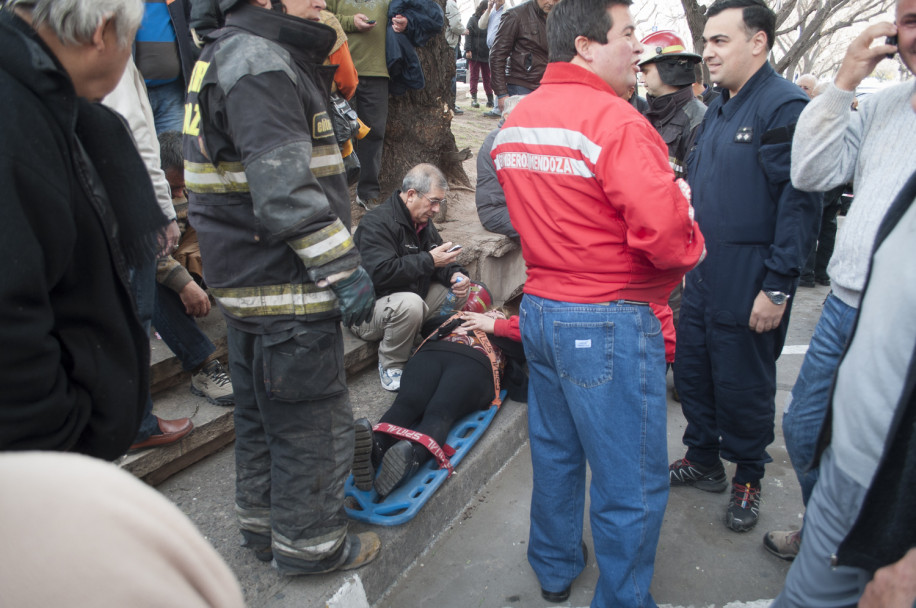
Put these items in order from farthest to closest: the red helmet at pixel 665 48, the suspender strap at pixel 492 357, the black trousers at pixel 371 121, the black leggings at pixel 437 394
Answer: the black trousers at pixel 371 121 → the red helmet at pixel 665 48 → the suspender strap at pixel 492 357 → the black leggings at pixel 437 394

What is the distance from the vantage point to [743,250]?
2791mm

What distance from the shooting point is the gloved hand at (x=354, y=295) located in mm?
2014

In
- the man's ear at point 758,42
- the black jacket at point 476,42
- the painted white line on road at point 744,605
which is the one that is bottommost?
the painted white line on road at point 744,605

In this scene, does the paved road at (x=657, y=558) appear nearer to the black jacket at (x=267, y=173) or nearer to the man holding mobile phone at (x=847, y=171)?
the man holding mobile phone at (x=847, y=171)

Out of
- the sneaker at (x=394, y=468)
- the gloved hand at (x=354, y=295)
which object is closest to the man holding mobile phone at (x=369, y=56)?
the sneaker at (x=394, y=468)

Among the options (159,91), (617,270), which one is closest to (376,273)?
(159,91)

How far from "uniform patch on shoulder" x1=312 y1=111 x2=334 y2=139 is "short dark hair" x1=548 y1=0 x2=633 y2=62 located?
0.80 metres

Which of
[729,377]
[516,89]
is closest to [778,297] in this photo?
[729,377]

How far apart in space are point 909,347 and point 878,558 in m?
0.43

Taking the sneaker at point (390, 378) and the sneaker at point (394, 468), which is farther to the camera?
the sneaker at point (390, 378)

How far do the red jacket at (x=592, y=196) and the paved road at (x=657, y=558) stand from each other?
131cm

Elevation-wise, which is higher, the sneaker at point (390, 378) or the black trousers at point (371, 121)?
the black trousers at point (371, 121)

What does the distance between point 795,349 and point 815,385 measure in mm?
3383

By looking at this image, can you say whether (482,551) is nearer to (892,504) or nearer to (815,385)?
(815,385)
